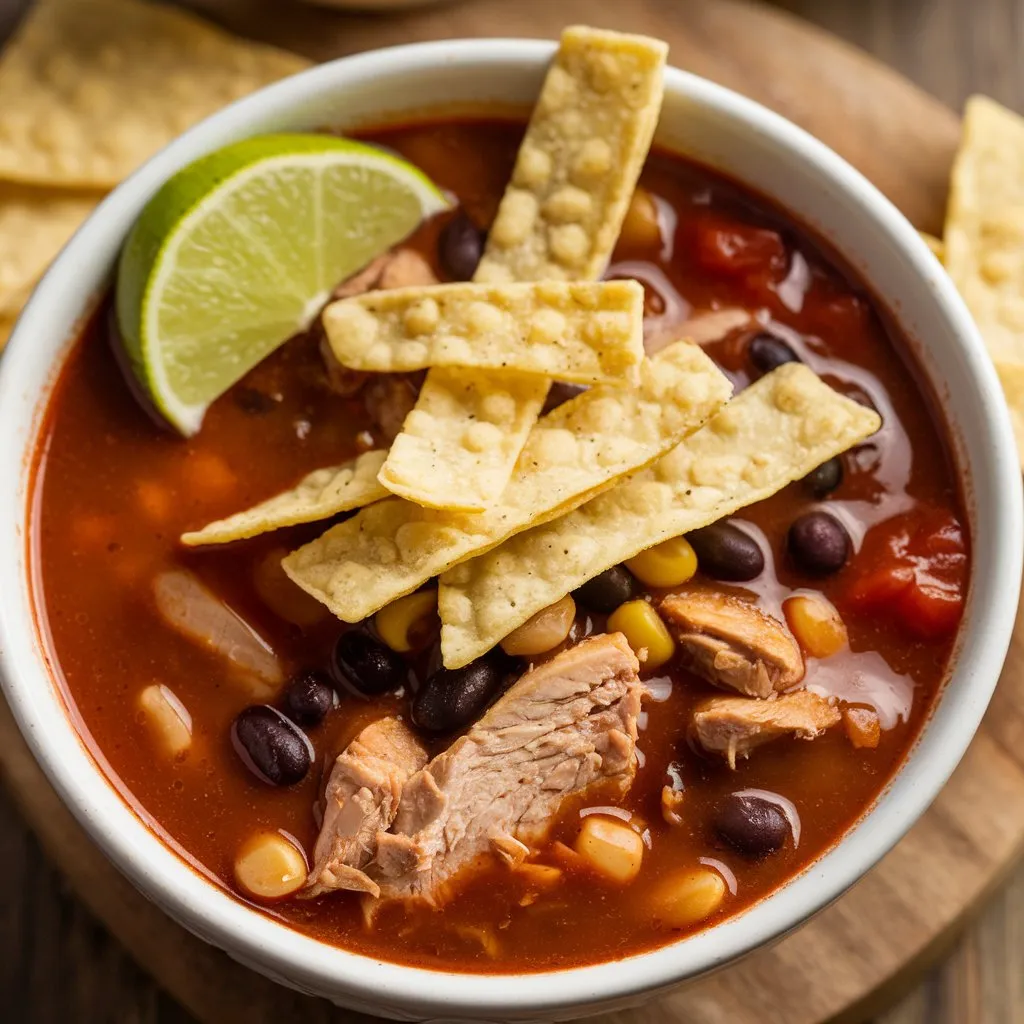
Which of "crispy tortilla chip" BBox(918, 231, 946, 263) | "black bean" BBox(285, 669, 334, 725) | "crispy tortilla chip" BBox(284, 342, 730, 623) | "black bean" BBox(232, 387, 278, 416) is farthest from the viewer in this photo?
"crispy tortilla chip" BBox(918, 231, 946, 263)

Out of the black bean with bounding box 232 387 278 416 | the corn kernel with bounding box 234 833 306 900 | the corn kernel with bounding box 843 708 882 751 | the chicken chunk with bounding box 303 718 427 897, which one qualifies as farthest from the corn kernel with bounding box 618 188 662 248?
the corn kernel with bounding box 234 833 306 900

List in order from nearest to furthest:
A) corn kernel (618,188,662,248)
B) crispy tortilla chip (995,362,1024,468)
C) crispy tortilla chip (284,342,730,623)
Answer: crispy tortilla chip (284,342,730,623), corn kernel (618,188,662,248), crispy tortilla chip (995,362,1024,468)

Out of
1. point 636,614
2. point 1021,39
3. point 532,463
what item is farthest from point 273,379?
point 1021,39

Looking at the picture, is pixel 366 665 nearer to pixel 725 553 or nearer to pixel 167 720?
pixel 167 720

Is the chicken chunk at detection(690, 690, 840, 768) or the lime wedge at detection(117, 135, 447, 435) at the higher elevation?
the lime wedge at detection(117, 135, 447, 435)

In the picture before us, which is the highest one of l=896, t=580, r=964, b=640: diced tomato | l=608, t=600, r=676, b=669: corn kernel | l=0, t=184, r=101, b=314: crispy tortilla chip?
l=896, t=580, r=964, b=640: diced tomato

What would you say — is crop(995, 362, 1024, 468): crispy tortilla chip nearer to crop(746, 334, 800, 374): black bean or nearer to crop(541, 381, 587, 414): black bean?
crop(746, 334, 800, 374): black bean

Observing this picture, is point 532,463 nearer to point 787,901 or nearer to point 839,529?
point 839,529

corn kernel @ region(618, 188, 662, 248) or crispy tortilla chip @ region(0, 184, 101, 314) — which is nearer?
corn kernel @ region(618, 188, 662, 248)
